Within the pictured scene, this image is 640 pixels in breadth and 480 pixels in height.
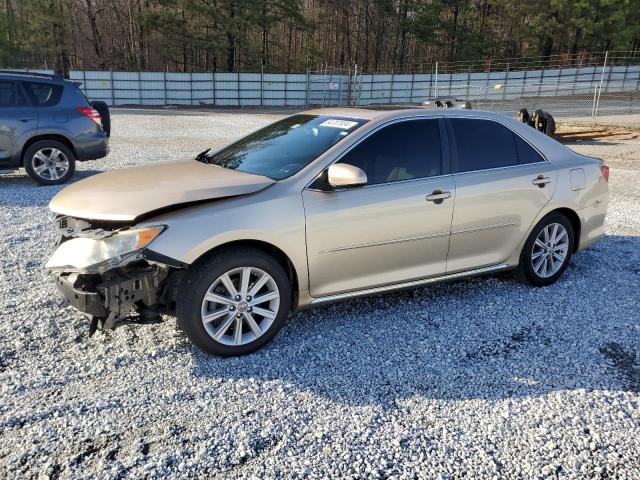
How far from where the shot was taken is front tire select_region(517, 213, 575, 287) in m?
4.71

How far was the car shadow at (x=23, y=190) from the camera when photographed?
7689mm

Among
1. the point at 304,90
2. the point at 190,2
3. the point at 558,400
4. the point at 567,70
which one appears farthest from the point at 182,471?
the point at 190,2

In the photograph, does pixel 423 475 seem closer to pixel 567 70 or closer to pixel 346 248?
pixel 346 248

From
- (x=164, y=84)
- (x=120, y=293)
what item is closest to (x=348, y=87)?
(x=164, y=84)

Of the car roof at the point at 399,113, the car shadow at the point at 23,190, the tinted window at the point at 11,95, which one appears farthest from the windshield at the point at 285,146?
the tinted window at the point at 11,95

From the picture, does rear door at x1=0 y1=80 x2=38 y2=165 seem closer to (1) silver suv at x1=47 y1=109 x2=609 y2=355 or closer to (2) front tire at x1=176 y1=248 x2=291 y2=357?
(1) silver suv at x1=47 y1=109 x2=609 y2=355

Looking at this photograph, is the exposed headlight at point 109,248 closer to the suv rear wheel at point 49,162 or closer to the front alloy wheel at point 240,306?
the front alloy wheel at point 240,306

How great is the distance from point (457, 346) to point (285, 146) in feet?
6.42

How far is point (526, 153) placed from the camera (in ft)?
15.2

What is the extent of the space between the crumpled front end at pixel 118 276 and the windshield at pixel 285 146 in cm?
103

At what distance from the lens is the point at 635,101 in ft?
107

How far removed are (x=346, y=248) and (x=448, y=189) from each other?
99 cm

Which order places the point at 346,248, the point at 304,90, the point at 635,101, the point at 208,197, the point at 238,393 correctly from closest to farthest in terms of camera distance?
1. the point at 238,393
2. the point at 208,197
3. the point at 346,248
4. the point at 635,101
5. the point at 304,90

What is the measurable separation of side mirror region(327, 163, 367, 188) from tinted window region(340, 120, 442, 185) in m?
0.20
